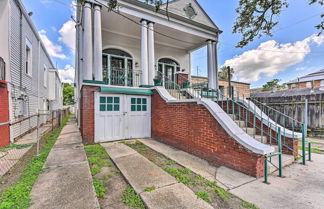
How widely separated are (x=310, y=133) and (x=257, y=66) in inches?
715

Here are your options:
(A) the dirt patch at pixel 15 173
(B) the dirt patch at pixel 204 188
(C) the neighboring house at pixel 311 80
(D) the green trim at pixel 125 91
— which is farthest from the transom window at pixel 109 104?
(C) the neighboring house at pixel 311 80

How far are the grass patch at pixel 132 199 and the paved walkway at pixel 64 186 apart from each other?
1.39 feet

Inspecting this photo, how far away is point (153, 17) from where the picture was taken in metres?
7.00

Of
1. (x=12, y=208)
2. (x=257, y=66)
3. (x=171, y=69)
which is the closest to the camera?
(x=12, y=208)

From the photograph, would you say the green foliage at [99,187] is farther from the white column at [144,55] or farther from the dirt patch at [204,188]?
the white column at [144,55]

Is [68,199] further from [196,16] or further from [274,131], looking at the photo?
[196,16]

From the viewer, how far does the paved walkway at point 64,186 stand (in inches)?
77.0

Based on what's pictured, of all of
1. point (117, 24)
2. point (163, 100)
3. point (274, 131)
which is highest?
point (117, 24)

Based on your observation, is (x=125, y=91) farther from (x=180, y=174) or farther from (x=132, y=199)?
(x=132, y=199)

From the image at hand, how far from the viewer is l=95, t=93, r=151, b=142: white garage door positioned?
5.47 meters

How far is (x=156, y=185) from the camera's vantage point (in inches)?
96.7

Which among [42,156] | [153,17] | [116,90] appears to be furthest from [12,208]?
[153,17]

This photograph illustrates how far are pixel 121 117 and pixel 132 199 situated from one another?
13.3 ft

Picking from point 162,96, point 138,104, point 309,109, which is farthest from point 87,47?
point 309,109
